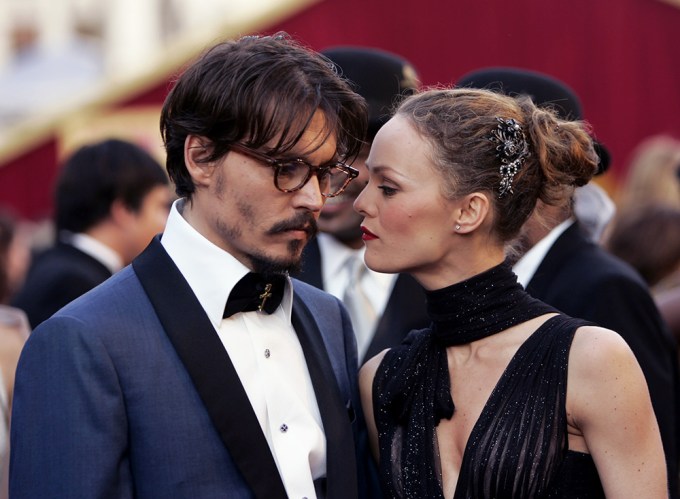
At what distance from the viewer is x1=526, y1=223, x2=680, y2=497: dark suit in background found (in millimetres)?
3252

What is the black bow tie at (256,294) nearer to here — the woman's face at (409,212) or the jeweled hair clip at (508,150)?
the woman's face at (409,212)

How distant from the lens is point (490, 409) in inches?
101

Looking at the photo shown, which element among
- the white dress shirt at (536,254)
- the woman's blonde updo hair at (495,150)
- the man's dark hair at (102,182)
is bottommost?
the man's dark hair at (102,182)

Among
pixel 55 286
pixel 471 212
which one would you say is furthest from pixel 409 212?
pixel 55 286

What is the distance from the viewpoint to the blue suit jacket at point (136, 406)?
2176 millimetres

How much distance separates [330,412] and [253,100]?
0.75 m

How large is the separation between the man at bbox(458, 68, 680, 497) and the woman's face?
18.7 inches

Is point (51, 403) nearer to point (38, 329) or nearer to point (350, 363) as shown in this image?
point (38, 329)

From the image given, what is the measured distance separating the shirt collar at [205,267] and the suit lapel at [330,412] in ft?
0.93

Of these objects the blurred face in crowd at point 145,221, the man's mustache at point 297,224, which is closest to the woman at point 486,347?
the man's mustache at point 297,224

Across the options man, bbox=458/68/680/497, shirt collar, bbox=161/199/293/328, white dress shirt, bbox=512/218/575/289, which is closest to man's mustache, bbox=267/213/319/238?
shirt collar, bbox=161/199/293/328

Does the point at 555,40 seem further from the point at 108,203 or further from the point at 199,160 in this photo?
the point at 199,160

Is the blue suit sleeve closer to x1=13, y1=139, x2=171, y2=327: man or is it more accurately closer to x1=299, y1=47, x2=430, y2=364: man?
x1=299, y1=47, x2=430, y2=364: man

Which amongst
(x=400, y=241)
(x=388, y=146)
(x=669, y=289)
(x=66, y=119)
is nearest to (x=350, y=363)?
(x=400, y=241)
